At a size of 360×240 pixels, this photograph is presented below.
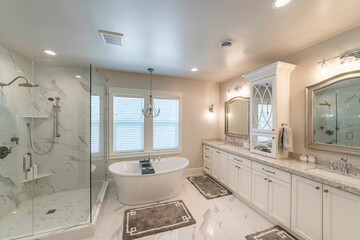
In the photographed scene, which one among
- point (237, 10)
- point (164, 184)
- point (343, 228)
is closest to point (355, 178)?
point (343, 228)

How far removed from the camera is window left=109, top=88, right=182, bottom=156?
3461 mm

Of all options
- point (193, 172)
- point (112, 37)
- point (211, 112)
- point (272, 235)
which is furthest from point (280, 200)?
point (112, 37)

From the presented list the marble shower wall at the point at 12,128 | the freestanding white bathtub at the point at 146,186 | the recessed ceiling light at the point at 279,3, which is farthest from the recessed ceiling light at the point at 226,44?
the marble shower wall at the point at 12,128

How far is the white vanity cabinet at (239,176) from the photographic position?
258cm

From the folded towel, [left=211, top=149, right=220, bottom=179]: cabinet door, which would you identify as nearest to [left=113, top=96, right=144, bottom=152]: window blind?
[left=211, top=149, right=220, bottom=179]: cabinet door

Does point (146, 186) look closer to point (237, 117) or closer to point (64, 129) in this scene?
point (64, 129)

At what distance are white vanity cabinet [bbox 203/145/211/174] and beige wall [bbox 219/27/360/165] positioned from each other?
190 centimetres

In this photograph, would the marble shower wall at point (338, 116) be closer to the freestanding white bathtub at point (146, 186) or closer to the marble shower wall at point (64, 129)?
the freestanding white bathtub at point (146, 186)

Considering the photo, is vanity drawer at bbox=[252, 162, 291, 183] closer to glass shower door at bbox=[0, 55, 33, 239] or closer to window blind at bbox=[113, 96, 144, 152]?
window blind at bbox=[113, 96, 144, 152]

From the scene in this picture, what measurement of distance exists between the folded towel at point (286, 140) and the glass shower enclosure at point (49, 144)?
120 inches

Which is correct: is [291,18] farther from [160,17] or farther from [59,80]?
[59,80]

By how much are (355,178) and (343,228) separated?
0.56 metres

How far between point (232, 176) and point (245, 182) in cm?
34

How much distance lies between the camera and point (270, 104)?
98.8 inches
